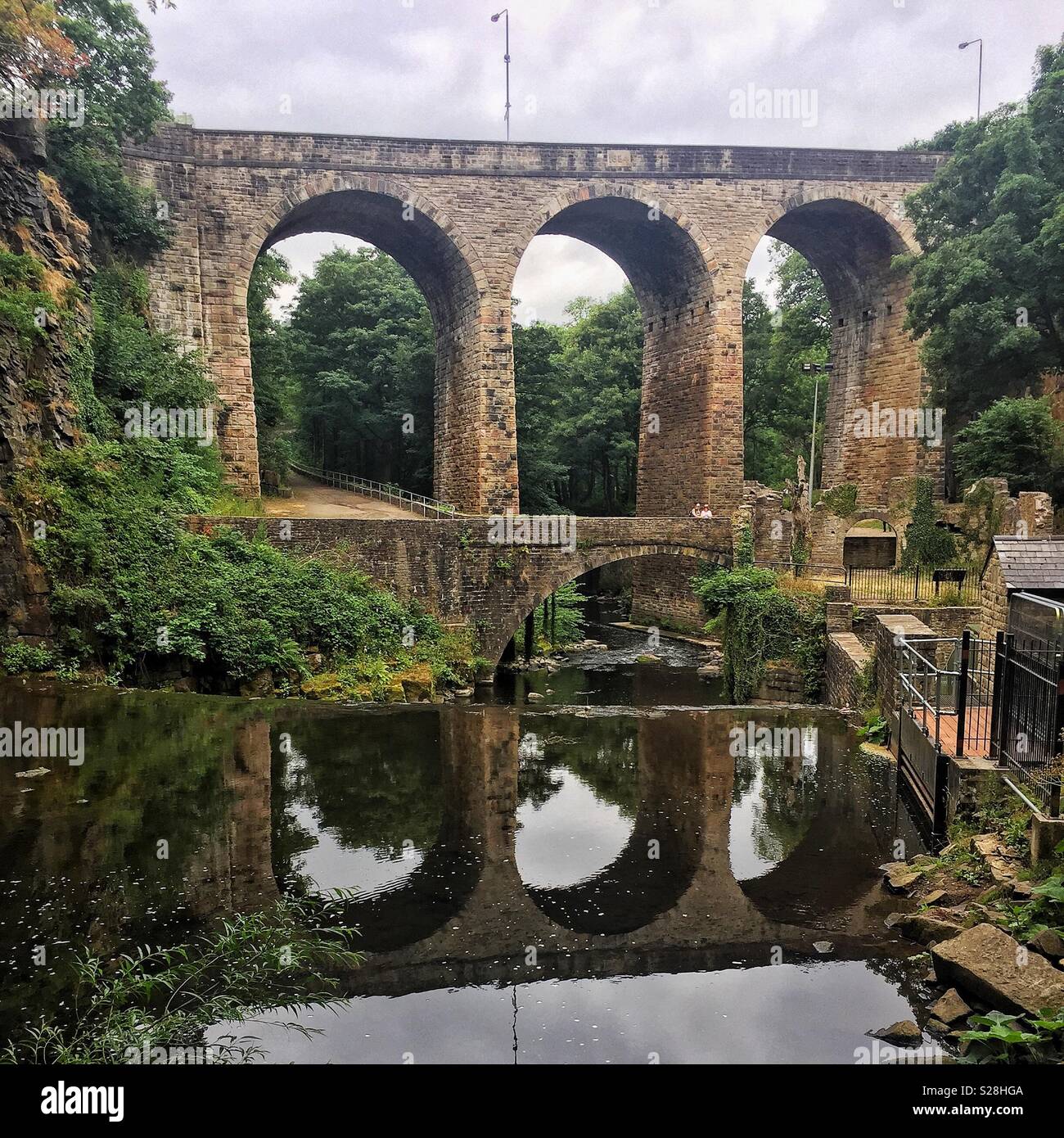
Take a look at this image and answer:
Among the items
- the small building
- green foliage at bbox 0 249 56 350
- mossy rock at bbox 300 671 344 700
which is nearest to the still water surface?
the small building

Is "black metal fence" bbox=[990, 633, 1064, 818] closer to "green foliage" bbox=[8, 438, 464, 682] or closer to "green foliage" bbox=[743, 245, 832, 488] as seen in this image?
"green foliage" bbox=[8, 438, 464, 682]

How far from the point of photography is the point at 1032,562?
7270 mm

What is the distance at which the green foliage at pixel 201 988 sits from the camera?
151 inches

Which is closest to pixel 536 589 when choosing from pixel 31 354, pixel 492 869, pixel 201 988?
pixel 31 354

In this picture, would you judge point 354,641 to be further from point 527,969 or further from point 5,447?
point 527,969

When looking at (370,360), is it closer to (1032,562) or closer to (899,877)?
(1032,562)

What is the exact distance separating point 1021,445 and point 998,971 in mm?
15971

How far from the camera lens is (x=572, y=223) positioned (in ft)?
70.1

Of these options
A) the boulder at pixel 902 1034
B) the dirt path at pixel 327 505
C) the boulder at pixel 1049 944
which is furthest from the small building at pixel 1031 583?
the dirt path at pixel 327 505

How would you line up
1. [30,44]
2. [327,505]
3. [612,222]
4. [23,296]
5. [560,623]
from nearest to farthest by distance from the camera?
[23,296] → [30,44] → [327,505] → [612,222] → [560,623]

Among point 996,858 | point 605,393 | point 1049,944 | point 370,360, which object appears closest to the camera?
point 1049,944

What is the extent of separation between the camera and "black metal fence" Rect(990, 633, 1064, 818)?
561 centimetres

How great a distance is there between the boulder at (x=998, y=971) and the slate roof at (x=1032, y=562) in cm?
333

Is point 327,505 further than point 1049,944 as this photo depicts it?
Yes
